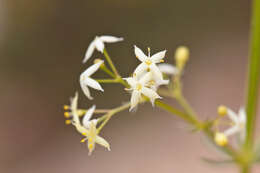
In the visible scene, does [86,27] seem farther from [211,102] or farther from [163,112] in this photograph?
[211,102]

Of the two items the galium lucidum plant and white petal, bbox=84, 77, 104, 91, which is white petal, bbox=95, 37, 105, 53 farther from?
white petal, bbox=84, 77, 104, 91

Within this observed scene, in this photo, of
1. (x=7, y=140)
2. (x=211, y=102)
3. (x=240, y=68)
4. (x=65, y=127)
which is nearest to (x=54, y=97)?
(x=65, y=127)

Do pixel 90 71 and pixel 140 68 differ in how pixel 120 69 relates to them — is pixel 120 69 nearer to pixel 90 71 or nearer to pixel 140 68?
pixel 90 71

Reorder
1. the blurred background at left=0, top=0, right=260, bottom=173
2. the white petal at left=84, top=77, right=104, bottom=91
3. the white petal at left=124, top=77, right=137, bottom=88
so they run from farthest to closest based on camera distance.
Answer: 1. the blurred background at left=0, top=0, right=260, bottom=173
2. the white petal at left=84, top=77, right=104, bottom=91
3. the white petal at left=124, top=77, right=137, bottom=88

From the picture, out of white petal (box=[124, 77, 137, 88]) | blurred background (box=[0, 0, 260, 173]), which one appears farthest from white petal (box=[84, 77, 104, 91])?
blurred background (box=[0, 0, 260, 173])

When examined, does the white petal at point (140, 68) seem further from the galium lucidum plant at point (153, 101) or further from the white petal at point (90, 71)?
the white petal at point (90, 71)
